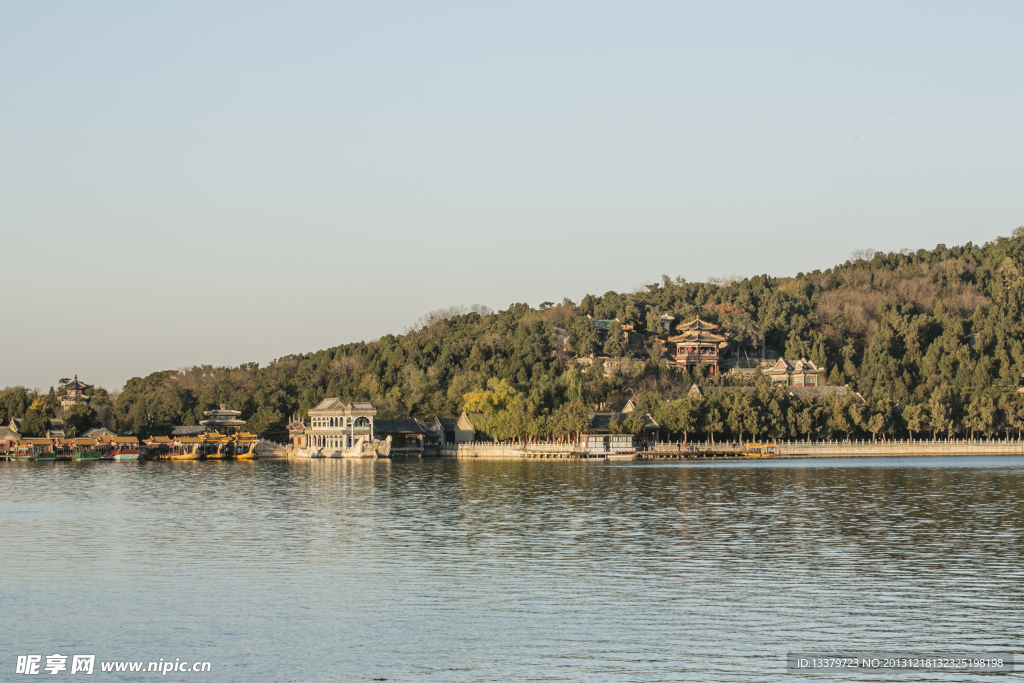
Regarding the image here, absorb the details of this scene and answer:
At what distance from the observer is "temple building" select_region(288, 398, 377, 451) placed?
98.0 meters

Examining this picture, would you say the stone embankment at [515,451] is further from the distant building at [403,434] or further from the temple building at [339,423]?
the temple building at [339,423]

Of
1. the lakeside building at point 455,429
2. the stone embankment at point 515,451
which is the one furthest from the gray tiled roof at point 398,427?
the stone embankment at point 515,451

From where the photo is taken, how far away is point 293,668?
55.1 feet

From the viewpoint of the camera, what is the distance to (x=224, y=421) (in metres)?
111

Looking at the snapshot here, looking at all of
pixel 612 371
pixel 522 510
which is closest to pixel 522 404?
pixel 612 371

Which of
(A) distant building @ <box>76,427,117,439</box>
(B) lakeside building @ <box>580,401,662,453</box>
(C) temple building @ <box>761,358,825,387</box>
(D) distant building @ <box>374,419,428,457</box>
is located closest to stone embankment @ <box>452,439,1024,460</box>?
(B) lakeside building @ <box>580,401,662,453</box>

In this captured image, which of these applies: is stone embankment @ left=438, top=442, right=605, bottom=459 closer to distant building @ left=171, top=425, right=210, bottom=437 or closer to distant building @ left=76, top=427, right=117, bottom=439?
distant building @ left=171, top=425, right=210, bottom=437

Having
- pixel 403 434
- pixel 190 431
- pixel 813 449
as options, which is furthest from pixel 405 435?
pixel 813 449

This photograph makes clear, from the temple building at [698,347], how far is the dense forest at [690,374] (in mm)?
3754

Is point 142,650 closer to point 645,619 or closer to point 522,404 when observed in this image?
point 645,619

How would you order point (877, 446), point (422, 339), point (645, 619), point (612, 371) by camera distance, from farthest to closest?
1. point (422, 339)
2. point (612, 371)
3. point (877, 446)
4. point (645, 619)

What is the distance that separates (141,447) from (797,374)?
63.8 meters

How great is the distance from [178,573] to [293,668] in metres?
9.73

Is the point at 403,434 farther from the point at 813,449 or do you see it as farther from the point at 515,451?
the point at 813,449
